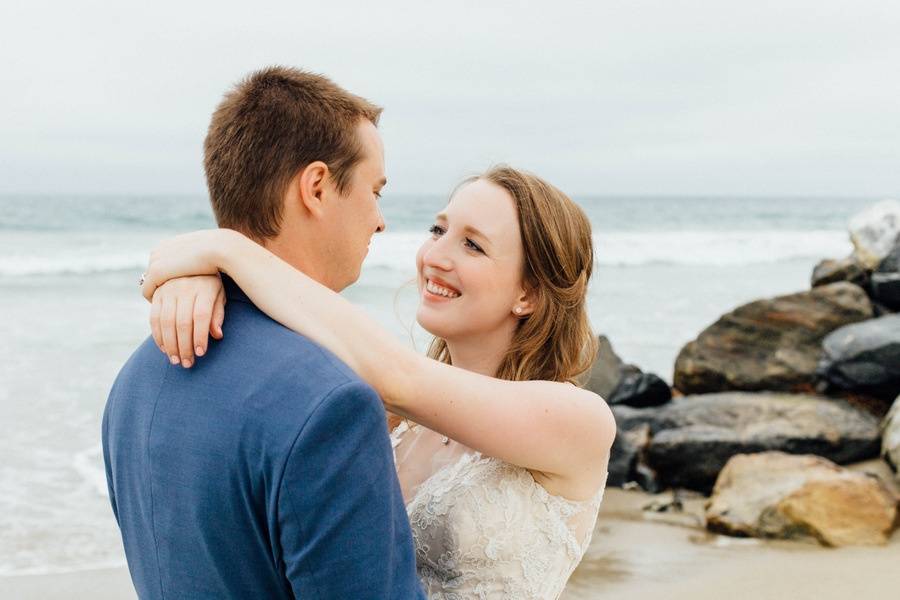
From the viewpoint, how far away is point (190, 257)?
2109 millimetres

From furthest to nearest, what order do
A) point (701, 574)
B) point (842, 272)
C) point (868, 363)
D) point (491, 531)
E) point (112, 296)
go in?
point (112, 296) < point (842, 272) < point (868, 363) < point (701, 574) < point (491, 531)

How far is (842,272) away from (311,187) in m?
9.92

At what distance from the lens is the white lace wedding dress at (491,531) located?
271cm

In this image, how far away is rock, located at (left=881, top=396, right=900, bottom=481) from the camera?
7027 millimetres

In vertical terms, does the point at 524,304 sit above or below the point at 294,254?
below

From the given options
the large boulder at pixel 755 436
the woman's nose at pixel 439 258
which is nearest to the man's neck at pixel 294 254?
the woman's nose at pixel 439 258

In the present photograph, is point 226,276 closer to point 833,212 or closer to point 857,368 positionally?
point 857,368

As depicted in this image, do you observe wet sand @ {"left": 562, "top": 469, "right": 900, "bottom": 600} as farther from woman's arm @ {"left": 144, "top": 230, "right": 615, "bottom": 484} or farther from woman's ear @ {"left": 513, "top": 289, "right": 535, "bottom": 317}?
woman's arm @ {"left": 144, "top": 230, "right": 615, "bottom": 484}

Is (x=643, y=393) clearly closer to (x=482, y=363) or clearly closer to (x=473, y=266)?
(x=482, y=363)

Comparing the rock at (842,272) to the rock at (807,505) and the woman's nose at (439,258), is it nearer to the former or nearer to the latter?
the rock at (807,505)

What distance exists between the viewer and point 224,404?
5.88 feet

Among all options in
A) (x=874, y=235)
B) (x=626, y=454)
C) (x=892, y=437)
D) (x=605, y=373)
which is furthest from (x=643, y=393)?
(x=874, y=235)

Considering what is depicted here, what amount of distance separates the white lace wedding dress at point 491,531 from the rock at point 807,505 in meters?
3.93

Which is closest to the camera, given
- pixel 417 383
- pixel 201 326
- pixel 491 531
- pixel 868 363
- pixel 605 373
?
pixel 201 326
